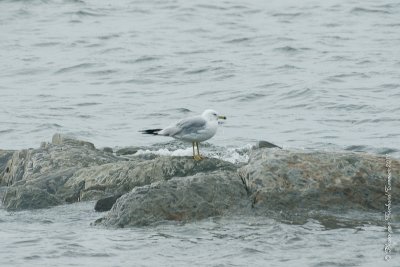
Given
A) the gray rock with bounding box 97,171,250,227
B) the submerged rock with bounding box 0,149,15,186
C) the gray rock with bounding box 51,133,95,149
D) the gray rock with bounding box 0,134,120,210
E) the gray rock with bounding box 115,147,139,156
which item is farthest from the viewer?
the gray rock with bounding box 115,147,139,156

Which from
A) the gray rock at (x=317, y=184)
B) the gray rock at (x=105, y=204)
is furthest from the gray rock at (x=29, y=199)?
the gray rock at (x=317, y=184)

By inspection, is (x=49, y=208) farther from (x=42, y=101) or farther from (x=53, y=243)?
(x=42, y=101)

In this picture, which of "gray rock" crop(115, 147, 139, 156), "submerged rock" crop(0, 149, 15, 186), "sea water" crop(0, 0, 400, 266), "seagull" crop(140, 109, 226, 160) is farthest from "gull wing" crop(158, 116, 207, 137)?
"gray rock" crop(115, 147, 139, 156)

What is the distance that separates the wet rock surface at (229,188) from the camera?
32.5ft

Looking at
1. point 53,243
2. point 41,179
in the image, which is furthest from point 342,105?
point 53,243

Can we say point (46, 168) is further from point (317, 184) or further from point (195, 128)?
point (317, 184)

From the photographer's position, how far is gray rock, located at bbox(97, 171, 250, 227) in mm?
9828

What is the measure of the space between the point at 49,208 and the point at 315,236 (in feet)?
10.2

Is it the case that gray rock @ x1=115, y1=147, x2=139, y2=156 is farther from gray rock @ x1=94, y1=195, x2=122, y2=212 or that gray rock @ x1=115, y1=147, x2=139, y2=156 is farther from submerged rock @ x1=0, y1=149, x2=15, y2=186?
gray rock @ x1=94, y1=195, x2=122, y2=212

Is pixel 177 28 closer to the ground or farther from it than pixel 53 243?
farther from it

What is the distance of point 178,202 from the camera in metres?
9.90

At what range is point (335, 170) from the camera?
10.3 metres

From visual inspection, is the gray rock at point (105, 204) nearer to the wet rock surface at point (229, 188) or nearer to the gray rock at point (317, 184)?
the wet rock surface at point (229, 188)

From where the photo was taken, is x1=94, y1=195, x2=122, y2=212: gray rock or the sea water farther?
x1=94, y1=195, x2=122, y2=212: gray rock
